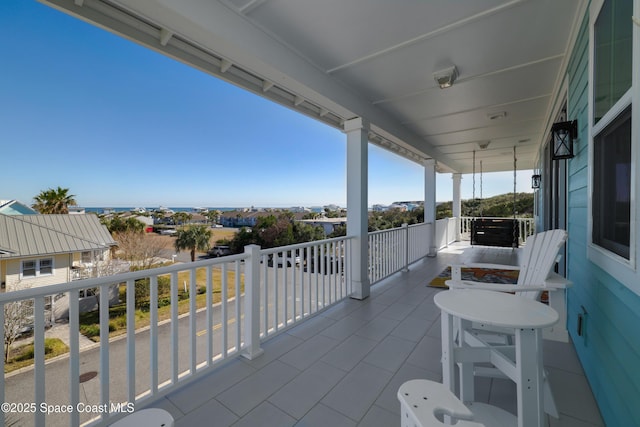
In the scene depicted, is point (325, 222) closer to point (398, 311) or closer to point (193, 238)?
point (193, 238)

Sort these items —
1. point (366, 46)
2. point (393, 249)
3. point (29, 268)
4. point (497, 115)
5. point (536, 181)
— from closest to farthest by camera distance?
point (29, 268) < point (366, 46) < point (497, 115) < point (393, 249) < point (536, 181)

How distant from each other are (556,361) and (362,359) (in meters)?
1.53

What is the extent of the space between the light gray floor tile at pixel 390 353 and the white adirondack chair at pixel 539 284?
585 mm

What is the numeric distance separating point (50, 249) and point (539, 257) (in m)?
4.16

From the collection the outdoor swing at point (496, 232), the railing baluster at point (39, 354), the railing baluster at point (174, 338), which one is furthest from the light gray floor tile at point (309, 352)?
the outdoor swing at point (496, 232)

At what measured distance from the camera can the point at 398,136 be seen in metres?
4.44

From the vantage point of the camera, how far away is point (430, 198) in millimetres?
6391

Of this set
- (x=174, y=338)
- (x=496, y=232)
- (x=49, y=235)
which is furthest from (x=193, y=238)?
(x=496, y=232)

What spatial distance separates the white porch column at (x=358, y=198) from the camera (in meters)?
3.53

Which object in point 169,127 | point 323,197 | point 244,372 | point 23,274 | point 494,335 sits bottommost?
point 244,372

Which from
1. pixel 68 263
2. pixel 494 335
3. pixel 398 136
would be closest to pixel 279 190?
pixel 398 136

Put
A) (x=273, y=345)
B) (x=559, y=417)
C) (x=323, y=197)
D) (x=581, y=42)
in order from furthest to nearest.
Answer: (x=323, y=197), (x=273, y=345), (x=581, y=42), (x=559, y=417)

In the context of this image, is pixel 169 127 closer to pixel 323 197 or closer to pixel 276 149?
pixel 276 149

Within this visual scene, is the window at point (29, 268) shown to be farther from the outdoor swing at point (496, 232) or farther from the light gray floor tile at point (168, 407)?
the outdoor swing at point (496, 232)
